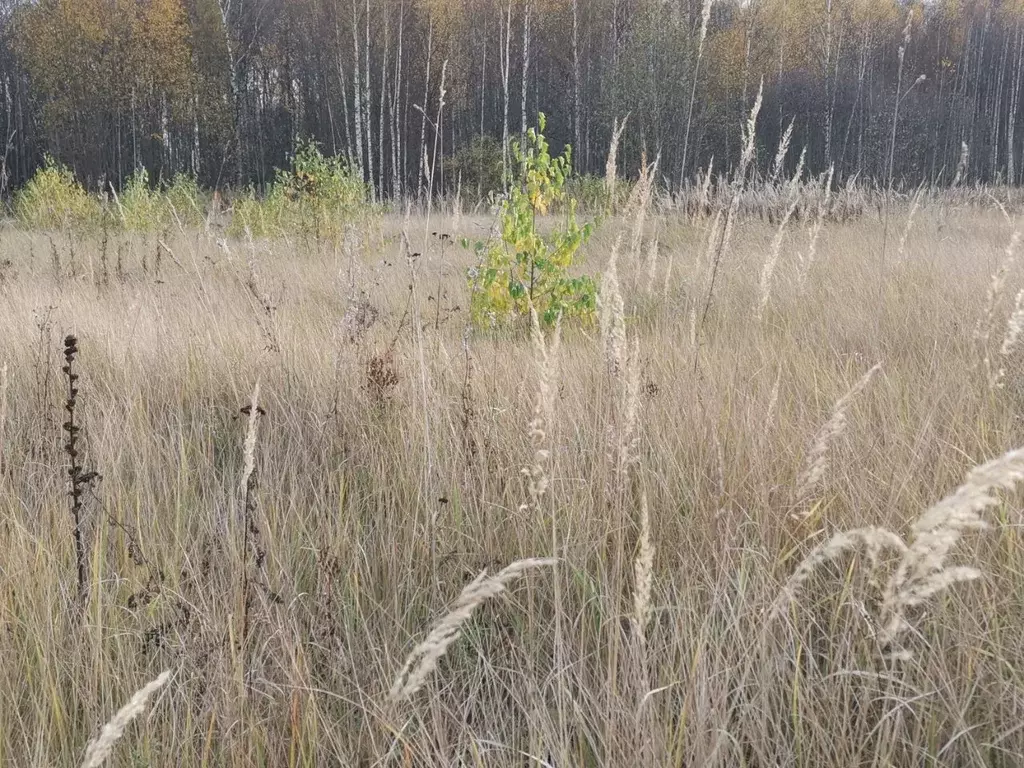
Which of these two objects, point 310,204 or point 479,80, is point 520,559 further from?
point 479,80

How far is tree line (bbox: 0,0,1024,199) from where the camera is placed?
70.6 ft

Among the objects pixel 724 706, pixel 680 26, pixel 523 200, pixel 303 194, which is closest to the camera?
pixel 724 706

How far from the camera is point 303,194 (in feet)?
28.6

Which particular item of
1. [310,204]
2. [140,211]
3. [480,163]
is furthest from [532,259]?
[480,163]

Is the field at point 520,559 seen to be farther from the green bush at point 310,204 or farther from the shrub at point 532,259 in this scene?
the green bush at point 310,204

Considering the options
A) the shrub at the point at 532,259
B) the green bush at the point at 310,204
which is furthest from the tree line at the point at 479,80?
the shrub at the point at 532,259

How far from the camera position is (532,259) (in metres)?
3.52

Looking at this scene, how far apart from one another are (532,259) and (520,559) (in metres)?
2.32

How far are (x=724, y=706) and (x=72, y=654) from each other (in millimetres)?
1107

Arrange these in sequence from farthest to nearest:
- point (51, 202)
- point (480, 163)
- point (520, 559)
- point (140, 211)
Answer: point (480, 163) < point (51, 202) < point (140, 211) < point (520, 559)

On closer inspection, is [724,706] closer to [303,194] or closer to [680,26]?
[303,194]

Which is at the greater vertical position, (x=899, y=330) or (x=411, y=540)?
(x=899, y=330)

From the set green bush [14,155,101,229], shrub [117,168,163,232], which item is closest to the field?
shrub [117,168,163,232]

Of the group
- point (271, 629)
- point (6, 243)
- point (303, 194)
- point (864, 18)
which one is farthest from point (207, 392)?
point (864, 18)
